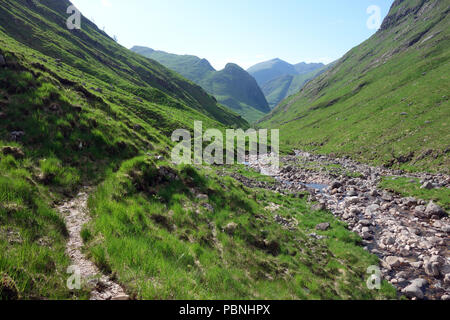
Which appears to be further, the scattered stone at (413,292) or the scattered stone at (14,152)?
the scattered stone at (413,292)

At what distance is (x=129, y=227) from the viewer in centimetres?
734

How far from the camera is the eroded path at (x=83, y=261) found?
190 inches

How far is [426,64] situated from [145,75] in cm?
12145

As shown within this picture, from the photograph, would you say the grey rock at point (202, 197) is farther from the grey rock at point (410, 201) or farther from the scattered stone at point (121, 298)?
the grey rock at point (410, 201)

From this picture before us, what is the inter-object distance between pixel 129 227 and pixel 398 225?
20733 millimetres

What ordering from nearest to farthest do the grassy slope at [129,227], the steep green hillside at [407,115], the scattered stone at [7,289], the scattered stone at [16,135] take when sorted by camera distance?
the scattered stone at [7,289], the grassy slope at [129,227], the scattered stone at [16,135], the steep green hillside at [407,115]

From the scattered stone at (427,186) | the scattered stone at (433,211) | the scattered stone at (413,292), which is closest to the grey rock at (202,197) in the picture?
the scattered stone at (413,292)

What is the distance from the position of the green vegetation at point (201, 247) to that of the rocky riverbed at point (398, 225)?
1.66m

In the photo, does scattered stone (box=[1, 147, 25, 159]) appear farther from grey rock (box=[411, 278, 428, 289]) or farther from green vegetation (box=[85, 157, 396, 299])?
grey rock (box=[411, 278, 428, 289])

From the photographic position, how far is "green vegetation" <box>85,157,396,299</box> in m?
5.99

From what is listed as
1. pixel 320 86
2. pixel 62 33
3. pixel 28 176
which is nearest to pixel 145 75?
pixel 62 33

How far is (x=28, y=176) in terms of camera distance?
286 inches

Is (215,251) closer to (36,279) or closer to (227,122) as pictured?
(36,279)

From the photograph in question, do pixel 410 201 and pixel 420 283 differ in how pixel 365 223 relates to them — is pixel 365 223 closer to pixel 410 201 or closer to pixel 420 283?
pixel 420 283
